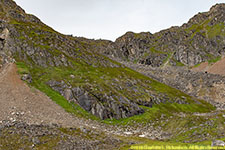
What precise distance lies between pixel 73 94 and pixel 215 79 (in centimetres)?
9437

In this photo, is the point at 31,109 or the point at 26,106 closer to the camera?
the point at 31,109

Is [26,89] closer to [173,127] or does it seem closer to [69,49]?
[173,127]

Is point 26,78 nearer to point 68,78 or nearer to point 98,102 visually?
point 68,78

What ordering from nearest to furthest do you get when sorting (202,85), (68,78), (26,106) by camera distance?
(26,106), (68,78), (202,85)

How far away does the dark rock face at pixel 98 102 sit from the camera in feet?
162

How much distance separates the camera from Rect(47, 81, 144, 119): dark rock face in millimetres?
49253

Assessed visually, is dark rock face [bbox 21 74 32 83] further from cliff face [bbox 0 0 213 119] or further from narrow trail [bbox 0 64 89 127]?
narrow trail [bbox 0 64 89 127]

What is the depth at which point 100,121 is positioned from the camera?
45.0 m

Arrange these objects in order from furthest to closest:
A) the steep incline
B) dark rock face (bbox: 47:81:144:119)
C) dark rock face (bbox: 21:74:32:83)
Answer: dark rock face (bbox: 21:74:32:83)
dark rock face (bbox: 47:81:144:119)
the steep incline

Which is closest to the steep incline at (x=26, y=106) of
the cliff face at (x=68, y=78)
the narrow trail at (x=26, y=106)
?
the narrow trail at (x=26, y=106)

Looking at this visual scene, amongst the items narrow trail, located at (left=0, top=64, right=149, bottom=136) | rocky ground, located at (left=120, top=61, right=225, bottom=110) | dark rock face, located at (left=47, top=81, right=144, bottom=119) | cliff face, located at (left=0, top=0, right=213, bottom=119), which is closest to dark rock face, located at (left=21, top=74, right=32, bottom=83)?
cliff face, located at (left=0, top=0, right=213, bottom=119)

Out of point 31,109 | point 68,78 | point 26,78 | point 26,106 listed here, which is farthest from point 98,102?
point 26,78

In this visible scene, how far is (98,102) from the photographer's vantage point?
51188 millimetres

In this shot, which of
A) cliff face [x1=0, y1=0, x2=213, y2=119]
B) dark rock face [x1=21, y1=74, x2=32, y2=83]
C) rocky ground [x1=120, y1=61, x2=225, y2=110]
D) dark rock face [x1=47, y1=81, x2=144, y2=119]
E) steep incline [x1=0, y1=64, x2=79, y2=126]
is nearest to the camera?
steep incline [x1=0, y1=64, x2=79, y2=126]
